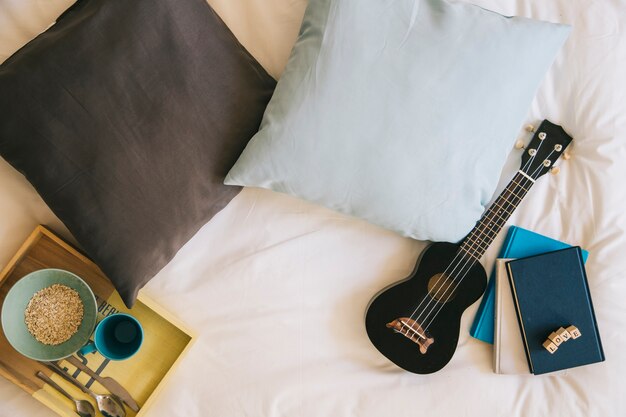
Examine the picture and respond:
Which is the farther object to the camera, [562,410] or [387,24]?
[562,410]

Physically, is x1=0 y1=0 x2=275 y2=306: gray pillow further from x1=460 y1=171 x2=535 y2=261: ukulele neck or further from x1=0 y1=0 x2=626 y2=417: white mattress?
x1=460 y1=171 x2=535 y2=261: ukulele neck

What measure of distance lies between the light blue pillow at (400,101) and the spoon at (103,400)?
51 cm

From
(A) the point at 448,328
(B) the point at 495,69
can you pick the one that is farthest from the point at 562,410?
(B) the point at 495,69

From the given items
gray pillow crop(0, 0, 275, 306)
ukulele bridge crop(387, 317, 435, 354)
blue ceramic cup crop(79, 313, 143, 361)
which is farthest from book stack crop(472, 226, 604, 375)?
blue ceramic cup crop(79, 313, 143, 361)

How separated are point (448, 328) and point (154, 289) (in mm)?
607

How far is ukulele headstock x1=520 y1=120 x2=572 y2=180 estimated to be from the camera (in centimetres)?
96

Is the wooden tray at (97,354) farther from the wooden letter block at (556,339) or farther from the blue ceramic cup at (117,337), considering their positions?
the wooden letter block at (556,339)

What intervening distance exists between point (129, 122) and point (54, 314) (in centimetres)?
40

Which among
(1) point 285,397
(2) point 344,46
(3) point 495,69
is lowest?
(1) point 285,397

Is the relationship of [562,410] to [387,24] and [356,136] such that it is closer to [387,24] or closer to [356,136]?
[356,136]

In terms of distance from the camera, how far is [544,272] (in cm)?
93

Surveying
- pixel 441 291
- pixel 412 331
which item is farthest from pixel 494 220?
pixel 412 331

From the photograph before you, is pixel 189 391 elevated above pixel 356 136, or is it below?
below

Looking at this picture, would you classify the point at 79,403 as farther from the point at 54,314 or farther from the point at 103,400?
the point at 54,314
